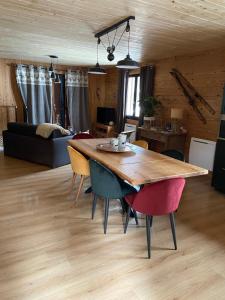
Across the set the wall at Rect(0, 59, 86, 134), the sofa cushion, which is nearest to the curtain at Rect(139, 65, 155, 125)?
the sofa cushion

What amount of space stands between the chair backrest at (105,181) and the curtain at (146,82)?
12.4ft

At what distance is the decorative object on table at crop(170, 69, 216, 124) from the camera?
4605mm

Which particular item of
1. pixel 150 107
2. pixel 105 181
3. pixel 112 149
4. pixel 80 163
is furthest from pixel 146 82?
pixel 105 181

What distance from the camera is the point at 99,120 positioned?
7801 millimetres

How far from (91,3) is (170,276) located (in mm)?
2658

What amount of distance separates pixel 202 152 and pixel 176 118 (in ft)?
2.91

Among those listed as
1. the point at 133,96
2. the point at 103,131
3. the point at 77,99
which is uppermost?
the point at 133,96

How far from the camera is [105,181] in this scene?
2.41m

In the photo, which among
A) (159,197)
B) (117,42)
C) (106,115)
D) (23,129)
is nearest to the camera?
(159,197)

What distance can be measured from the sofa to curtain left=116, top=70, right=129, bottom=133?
2.37 metres

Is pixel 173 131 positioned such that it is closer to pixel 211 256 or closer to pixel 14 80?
pixel 211 256

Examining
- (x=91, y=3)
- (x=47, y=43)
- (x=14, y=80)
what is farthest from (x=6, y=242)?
(x=14, y=80)

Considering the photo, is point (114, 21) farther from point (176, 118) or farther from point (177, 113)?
point (176, 118)

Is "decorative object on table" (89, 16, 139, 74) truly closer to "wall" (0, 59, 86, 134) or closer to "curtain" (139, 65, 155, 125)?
"curtain" (139, 65, 155, 125)
